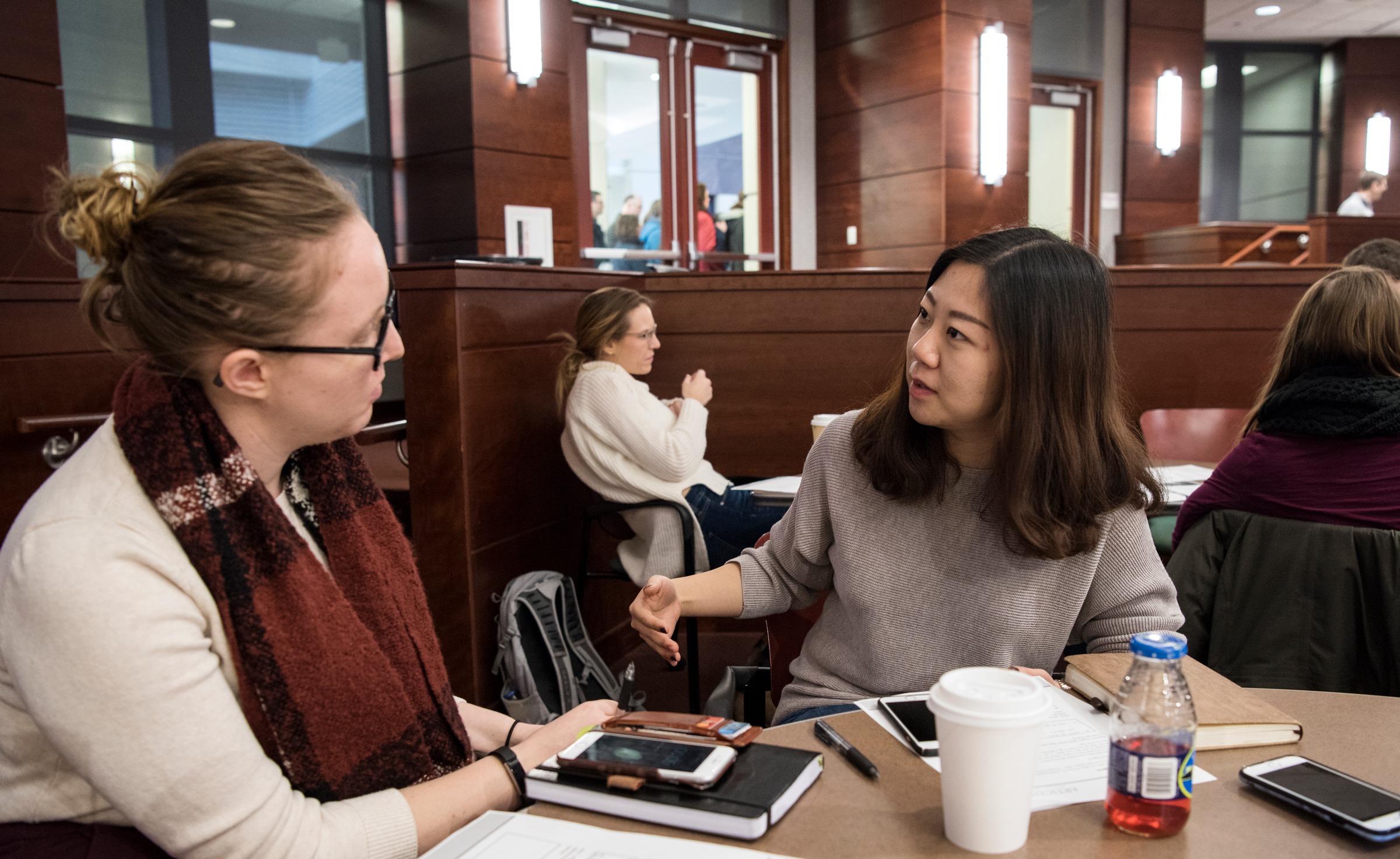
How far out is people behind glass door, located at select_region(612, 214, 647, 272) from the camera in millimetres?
6473

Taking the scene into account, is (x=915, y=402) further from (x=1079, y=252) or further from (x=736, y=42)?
(x=736, y=42)

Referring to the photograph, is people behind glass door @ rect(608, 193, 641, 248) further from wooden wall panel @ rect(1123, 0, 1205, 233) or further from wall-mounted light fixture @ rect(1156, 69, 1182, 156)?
wall-mounted light fixture @ rect(1156, 69, 1182, 156)

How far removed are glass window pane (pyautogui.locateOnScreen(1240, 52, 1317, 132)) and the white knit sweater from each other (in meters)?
9.06

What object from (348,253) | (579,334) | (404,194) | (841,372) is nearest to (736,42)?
(404,194)

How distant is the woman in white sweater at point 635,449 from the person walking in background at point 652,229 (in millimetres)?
3592

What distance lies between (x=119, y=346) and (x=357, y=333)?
9.0 inches

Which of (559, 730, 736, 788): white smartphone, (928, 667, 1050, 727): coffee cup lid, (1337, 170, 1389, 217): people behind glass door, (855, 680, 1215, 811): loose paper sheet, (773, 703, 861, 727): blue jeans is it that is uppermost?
(1337, 170, 1389, 217): people behind glass door

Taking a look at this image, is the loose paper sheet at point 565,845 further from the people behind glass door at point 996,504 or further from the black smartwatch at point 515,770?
the people behind glass door at point 996,504

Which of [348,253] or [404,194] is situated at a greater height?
[404,194]

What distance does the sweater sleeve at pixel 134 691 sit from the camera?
2.58 ft

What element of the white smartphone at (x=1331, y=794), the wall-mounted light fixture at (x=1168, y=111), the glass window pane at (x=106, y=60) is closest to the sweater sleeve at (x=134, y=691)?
the white smartphone at (x=1331, y=794)

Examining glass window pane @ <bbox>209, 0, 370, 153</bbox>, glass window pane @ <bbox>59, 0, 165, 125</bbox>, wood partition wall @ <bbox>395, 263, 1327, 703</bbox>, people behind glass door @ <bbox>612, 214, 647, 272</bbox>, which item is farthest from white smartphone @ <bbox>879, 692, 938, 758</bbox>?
people behind glass door @ <bbox>612, 214, 647, 272</bbox>

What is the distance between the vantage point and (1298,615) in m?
1.85

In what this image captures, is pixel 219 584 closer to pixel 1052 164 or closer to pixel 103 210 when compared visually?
pixel 103 210
